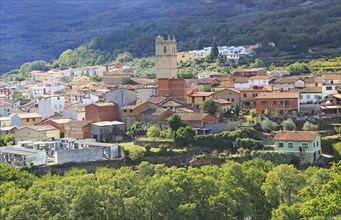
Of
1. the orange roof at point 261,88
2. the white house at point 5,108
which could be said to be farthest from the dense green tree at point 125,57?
the orange roof at point 261,88

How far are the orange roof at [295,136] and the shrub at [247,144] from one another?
142cm

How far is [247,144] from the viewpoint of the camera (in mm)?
40906

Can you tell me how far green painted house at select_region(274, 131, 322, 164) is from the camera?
3916cm

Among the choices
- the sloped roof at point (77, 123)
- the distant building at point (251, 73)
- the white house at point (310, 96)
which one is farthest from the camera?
the distant building at point (251, 73)

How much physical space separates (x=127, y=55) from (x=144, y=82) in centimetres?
4310

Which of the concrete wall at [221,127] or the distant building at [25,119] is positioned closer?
the concrete wall at [221,127]

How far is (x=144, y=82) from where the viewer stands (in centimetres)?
6028

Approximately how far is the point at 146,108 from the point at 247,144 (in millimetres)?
9675

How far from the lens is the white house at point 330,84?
48.9 m

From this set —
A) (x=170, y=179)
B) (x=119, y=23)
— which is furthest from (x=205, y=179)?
(x=119, y=23)

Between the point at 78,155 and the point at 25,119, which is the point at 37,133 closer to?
the point at 78,155

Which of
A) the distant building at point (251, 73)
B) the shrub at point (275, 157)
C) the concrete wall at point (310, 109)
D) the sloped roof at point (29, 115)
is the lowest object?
the shrub at point (275, 157)

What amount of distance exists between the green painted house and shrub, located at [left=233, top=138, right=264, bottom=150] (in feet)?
4.59

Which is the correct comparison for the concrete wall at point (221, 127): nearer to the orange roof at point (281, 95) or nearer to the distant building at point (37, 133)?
the orange roof at point (281, 95)
